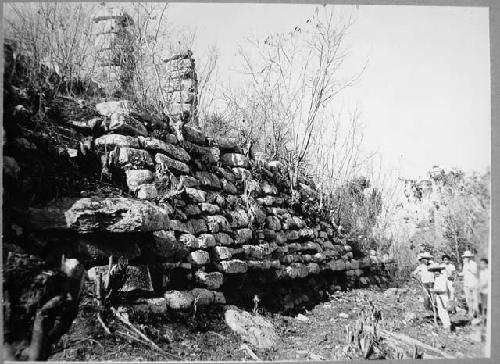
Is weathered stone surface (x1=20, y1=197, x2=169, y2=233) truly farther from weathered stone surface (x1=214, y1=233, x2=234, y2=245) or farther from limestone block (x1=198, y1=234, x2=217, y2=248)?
weathered stone surface (x1=214, y1=233, x2=234, y2=245)

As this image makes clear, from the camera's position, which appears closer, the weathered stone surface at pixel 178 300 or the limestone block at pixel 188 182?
the weathered stone surface at pixel 178 300

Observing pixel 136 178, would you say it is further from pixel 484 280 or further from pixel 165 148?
pixel 484 280

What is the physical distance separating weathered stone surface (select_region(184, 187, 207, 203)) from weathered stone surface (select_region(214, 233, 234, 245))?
1.18ft

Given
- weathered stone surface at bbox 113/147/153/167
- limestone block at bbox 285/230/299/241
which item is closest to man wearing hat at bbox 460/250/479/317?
limestone block at bbox 285/230/299/241

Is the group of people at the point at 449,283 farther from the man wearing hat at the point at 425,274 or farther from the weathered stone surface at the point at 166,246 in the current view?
the weathered stone surface at the point at 166,246

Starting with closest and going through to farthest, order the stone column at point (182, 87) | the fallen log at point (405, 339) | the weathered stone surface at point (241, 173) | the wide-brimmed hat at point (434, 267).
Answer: the fallen log at point (405, 339)
the wide-brimmed hat at point (434, 267)
the stone column at point (182, 87)
the weathered stone surface at point (241, 173)

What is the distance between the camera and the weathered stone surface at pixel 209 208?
4.11 metres

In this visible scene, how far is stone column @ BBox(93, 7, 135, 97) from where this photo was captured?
424cm

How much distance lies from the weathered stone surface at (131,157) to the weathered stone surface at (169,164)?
10 centimetres

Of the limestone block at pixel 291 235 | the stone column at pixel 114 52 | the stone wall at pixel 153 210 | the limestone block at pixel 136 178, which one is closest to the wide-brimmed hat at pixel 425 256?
the stone wall at pixel 153 210

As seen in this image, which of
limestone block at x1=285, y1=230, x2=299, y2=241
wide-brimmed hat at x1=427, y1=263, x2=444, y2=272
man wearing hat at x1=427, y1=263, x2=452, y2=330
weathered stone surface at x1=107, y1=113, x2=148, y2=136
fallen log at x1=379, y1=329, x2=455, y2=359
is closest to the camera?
weathered stone surface at x1=107, y1=113, x2=148, y2=136

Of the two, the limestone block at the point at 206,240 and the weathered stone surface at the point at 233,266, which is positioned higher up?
the limestone block at the point at 206,240

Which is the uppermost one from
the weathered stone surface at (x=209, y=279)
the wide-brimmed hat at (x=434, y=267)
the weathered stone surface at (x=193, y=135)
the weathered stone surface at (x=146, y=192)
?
the weathered stone surface at (x=193, y=135)

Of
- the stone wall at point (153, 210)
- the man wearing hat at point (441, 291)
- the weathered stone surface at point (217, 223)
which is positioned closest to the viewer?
the stone wall at point (153, 210)
